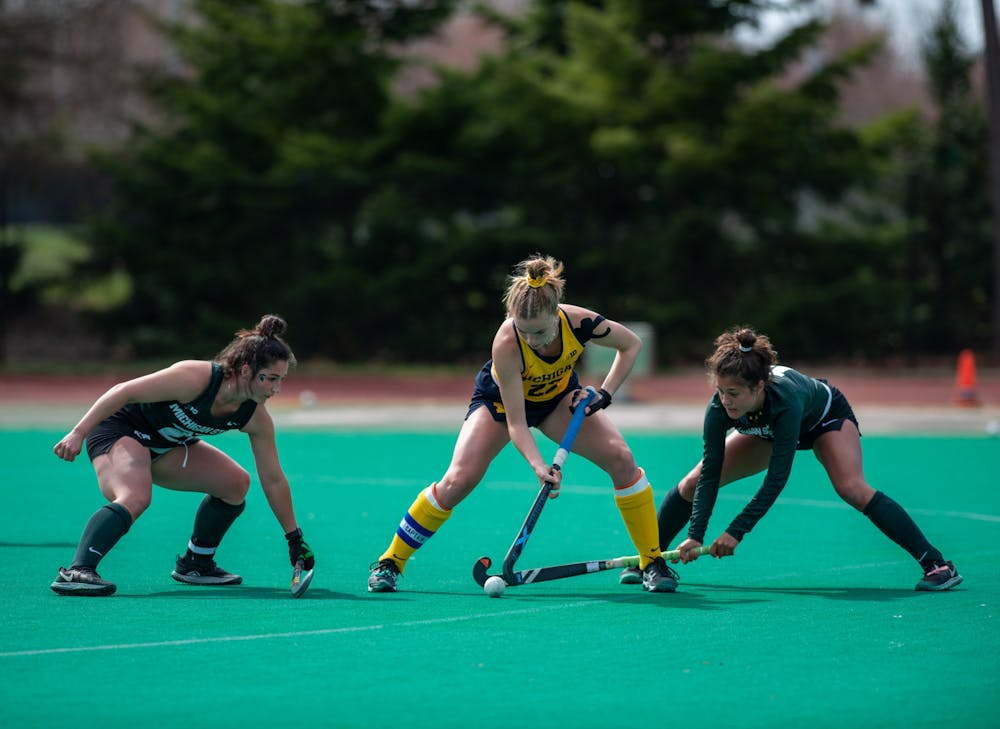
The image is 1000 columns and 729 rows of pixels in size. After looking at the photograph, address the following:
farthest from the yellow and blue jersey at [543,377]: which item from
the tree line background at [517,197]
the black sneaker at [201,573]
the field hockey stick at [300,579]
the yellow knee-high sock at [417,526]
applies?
the tree line background at [517,197]

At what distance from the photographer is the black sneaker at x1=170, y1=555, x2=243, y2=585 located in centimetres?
687

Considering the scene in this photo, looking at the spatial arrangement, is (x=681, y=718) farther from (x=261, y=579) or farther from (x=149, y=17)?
(x=149, y=17)

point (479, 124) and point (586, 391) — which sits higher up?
point (479, 124)

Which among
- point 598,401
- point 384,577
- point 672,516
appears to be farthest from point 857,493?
point 384,577

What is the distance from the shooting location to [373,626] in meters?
5.89

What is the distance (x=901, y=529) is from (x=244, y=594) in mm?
2921

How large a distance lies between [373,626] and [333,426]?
29.9ft

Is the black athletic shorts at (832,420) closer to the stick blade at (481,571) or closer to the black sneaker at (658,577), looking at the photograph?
the black sneaker at (658,577)

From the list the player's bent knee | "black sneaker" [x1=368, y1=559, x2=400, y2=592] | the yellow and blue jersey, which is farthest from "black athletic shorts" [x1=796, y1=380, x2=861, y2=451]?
"black sneaker" [x1=368, y1=559, x2=400, y2=592]

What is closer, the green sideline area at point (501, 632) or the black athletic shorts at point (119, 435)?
the green sideline area at point (501, 632)

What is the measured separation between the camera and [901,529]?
668cm

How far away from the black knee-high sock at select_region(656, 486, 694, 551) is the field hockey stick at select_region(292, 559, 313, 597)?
5.67 ft

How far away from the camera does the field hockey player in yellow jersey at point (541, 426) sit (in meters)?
6.43

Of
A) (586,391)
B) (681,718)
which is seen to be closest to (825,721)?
(681,718)
